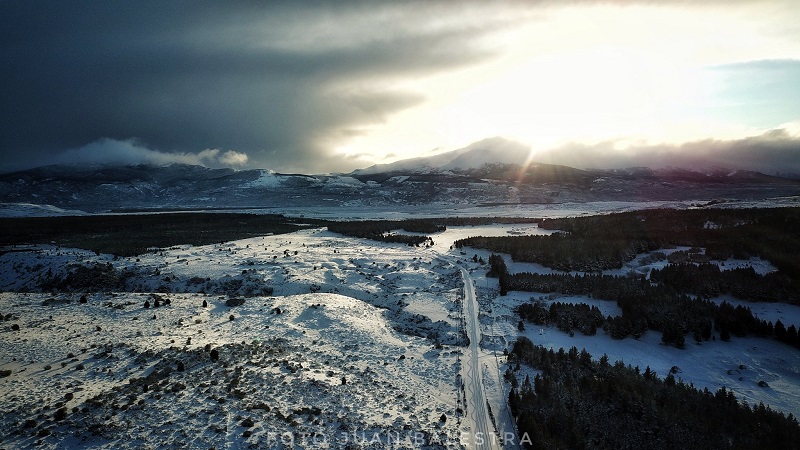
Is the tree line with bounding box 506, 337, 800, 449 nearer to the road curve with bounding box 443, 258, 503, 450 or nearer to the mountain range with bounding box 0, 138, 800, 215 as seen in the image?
the road curve with bounding box 443, 258, 503, 450

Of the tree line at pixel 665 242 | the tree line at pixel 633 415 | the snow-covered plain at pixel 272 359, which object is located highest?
the tree line at pixel 665 242

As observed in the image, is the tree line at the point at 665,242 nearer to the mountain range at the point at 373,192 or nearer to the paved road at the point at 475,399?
the paved road at the point at 475,399

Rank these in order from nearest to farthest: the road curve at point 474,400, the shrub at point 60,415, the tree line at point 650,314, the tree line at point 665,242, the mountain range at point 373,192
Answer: the shrub at point 60,415, the road curve at point 474,400, the tree line at point 650,314, the tree line at point 665,242, the mountain range at point 373,192

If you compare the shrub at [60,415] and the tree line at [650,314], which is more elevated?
the shrub at [60,415]

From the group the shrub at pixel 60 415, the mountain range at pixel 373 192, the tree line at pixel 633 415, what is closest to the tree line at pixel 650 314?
the tree line at pixel 633 415

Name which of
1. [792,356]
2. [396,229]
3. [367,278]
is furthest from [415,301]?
[396,229]

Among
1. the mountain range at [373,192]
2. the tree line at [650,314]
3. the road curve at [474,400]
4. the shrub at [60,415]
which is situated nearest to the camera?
the shrub at [60,415]

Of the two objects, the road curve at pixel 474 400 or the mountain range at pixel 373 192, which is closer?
the road curve at pixel 474 400

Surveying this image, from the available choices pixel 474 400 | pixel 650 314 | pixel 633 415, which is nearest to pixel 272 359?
pixel 474 400

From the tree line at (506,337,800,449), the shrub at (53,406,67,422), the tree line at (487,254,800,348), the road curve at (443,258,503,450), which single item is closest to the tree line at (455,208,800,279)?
the tree line at (487,254,800,348)
